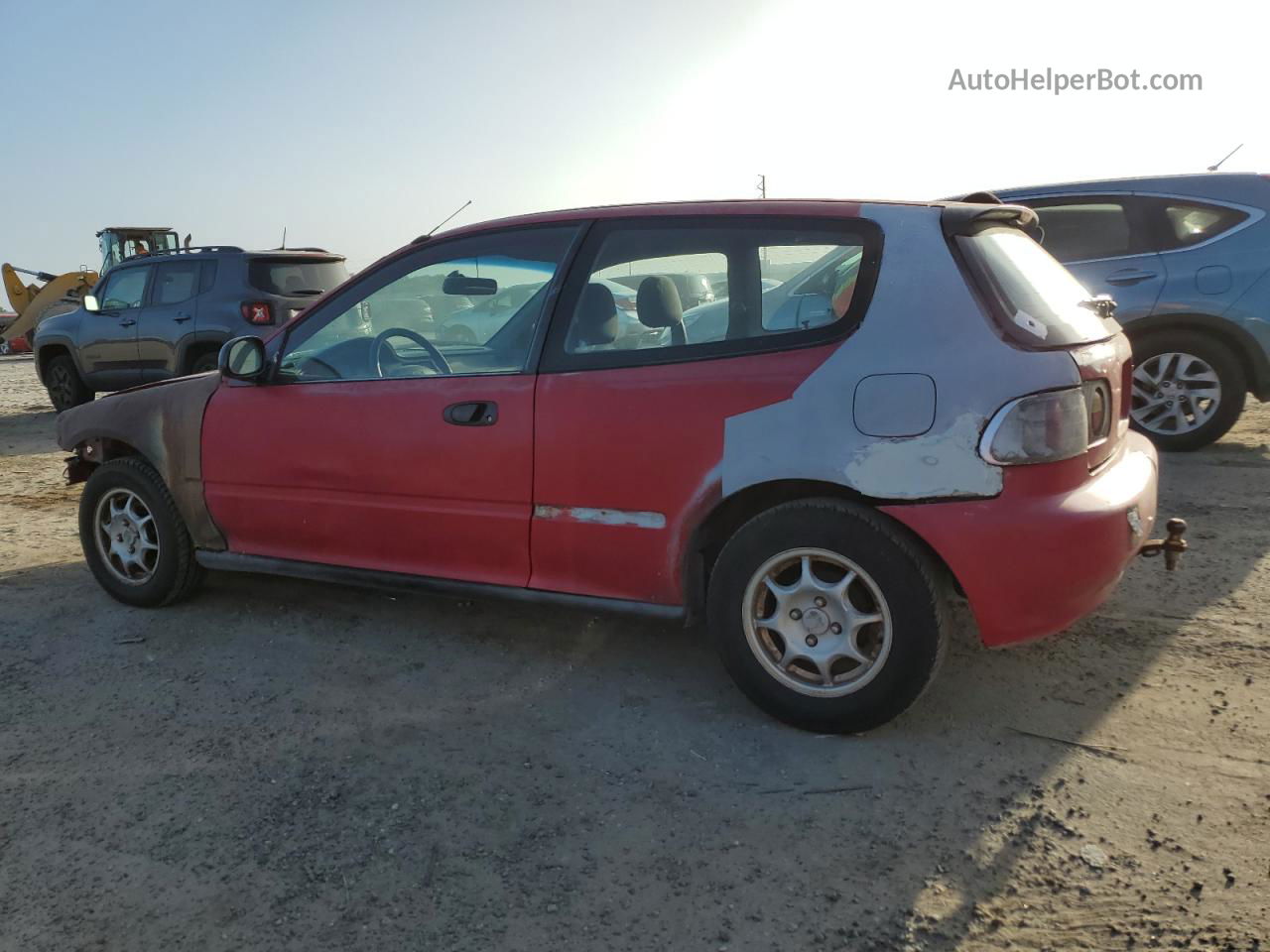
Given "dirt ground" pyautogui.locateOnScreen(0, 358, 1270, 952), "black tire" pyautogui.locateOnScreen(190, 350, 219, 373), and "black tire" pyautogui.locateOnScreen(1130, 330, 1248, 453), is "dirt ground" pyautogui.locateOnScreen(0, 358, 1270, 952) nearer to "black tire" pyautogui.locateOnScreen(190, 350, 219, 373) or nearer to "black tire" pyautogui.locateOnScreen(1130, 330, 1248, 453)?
"black tire" pyautogui.locateOnScreen(1130, 330, 1248, 453)

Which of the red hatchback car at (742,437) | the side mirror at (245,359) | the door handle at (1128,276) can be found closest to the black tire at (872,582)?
the red hatchback car at (742,437)

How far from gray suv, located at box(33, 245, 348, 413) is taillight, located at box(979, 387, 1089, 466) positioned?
845 cm

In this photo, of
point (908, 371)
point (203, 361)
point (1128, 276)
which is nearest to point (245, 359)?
point (908, 371)

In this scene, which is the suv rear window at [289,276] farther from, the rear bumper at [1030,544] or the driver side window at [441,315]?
the rear bumper at [1030,544]

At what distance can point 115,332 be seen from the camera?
11.1 m

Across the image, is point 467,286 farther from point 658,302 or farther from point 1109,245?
point 1109,245

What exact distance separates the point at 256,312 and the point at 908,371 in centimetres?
844

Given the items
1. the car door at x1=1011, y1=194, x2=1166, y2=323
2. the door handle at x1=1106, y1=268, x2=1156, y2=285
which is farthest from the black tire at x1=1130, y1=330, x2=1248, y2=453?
the door handle at x1=1106, y1=268, x2=1156, y2=285

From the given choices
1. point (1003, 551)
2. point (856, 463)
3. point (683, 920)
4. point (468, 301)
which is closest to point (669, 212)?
point (468, 301)

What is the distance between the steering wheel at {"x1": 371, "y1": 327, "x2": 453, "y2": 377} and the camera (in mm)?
3785

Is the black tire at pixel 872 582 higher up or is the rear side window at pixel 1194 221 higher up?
the rear side window at pixel 1194 221

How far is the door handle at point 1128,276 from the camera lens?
678 cm

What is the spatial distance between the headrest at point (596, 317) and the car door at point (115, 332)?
8.78m

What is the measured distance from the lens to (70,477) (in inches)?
195
